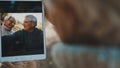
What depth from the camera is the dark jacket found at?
0.81 m

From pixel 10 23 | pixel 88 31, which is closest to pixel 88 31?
pixel 88 31

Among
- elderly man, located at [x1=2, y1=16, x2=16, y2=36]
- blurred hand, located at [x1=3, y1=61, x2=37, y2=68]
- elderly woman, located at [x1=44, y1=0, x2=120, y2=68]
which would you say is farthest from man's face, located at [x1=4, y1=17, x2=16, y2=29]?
elderly woman, located at [x1=44, y1=0, x2=120, y2=68]

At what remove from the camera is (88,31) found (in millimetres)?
108

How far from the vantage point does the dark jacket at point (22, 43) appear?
815 mm

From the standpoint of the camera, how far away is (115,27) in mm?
102

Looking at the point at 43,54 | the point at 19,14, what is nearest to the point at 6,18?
the point at 19,14

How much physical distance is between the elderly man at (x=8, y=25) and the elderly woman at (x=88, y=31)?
667 millimetres

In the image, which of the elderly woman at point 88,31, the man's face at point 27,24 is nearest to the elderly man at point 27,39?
the man's face at point 27,24

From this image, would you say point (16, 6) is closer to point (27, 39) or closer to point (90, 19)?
point (27, 39)

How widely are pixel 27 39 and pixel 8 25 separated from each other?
0.27 feet

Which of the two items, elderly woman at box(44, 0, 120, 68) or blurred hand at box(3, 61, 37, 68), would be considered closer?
elderly woman at box(44, 0, 120, 68)

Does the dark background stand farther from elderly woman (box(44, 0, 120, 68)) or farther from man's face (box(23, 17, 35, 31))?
elderly woman (box(44, 0, 120, 68))

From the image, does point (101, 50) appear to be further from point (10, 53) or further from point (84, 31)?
point (10, 53)

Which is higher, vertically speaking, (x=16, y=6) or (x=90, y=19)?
(x=16, y=6)
